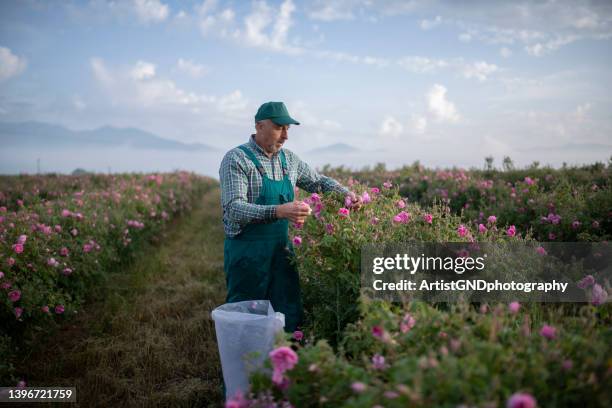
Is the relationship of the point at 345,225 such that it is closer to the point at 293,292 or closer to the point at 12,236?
the point at 293,292

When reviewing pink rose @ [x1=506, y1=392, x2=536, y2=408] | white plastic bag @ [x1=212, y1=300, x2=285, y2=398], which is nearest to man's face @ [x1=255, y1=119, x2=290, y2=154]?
white plastic bag @ [x1=212, y1=300, x2=285, y2=398]

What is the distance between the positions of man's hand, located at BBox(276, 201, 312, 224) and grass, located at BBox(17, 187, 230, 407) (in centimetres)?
168

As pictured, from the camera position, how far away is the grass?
11.8 feet

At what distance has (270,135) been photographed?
346 cm

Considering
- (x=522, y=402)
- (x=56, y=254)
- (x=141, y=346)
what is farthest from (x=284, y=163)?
(x=56, y=254)

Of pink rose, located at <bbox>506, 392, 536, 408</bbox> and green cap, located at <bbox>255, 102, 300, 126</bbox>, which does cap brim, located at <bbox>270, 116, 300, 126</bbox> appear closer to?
green cap, located at <bbox>255, 102, 300, 126</bbox>

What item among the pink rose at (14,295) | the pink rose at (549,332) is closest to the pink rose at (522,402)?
the pink rose at (549,332)

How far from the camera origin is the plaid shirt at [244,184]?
3.14m

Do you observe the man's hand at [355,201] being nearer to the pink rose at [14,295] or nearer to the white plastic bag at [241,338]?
the white plastic bag at [241,338]

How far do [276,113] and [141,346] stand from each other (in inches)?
115

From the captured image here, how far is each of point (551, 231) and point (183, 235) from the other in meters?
8.50

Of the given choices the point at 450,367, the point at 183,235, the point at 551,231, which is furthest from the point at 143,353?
the point at 183,235

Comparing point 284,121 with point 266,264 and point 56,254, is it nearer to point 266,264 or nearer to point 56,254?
point 266,264

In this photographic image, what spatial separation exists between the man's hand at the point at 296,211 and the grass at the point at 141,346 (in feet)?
5.52
